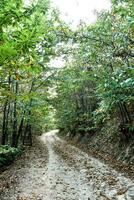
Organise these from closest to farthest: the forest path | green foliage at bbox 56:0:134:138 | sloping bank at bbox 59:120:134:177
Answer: green foliage at bbox 56:0:134:138 < the forest path < sloping bank at bbox 59:120:134:177

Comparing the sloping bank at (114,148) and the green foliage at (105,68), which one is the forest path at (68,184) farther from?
the green foliage at (105,68)

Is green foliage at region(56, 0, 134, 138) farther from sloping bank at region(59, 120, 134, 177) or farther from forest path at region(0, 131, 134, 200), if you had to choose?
forest path at region(0, 131, 134, 200)

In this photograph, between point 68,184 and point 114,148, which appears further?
point 114,148

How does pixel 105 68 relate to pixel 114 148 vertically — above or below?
above

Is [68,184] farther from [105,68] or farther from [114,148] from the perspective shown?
[114,148]

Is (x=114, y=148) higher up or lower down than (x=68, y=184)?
higher up

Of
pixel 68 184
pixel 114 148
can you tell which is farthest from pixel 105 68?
pixel 68 184

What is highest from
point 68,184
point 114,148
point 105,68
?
point 105,68

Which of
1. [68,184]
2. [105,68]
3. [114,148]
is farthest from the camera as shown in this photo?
[114,148]

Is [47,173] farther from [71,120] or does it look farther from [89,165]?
[71,120]

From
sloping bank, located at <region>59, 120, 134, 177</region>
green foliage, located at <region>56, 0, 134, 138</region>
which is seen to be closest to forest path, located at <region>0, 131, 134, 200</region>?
sloping bank, located at <region>59, 120, 134, 177</region>

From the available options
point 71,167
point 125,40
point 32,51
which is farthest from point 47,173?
point 32,51

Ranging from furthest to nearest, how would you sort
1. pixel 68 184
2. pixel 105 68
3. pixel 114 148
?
pixel 114 148 < pixel 105 68 < pixel 68 184

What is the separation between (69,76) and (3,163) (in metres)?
10.4
